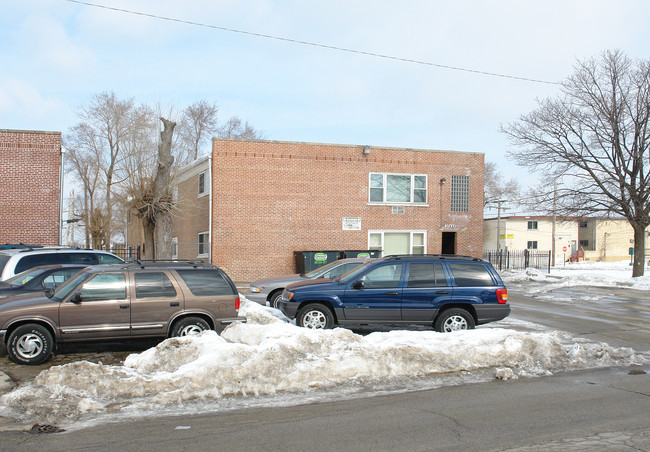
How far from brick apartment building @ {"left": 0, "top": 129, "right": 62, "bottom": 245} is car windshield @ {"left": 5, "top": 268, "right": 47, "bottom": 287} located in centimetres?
1044

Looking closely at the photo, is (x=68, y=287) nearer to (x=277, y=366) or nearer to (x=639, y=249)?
(x=277, y=366)

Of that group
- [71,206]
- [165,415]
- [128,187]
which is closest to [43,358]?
[165,415]

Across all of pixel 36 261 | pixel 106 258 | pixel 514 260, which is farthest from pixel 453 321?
pixel 514 260

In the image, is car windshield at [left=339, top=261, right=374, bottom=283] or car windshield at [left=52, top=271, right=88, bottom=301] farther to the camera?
car windshield at [left=339, top=261, right=374, bottom=283]

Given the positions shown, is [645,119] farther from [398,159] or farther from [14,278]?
[14,278]

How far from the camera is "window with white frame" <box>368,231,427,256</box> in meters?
26.4

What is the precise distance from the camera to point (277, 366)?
25.6 ft

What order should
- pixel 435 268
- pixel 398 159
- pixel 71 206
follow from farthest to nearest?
pixel 71 206
pixel 398 159
pixel 435 268

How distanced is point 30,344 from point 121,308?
1.41 metres

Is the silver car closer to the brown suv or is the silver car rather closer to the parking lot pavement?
the brown suv

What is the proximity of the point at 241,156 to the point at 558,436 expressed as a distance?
808 inches

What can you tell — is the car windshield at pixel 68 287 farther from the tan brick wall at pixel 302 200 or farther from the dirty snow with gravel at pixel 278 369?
the tan brick wall at pixel 302 200

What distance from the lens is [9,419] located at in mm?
6137

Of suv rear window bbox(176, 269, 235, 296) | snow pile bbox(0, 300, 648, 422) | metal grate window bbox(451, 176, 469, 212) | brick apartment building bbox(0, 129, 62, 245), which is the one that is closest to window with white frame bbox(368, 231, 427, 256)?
metal grate window bbox(451, 176, 469, 212)
